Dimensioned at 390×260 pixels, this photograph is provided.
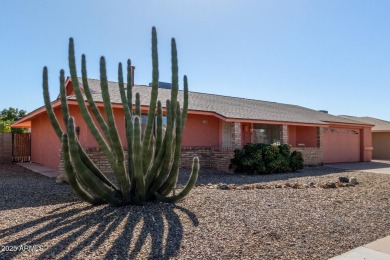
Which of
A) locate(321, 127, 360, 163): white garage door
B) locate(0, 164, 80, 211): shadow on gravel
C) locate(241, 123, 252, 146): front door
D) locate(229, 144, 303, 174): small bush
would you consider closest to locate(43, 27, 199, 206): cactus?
locate(0, 164, 80, 211): shadow on gravel

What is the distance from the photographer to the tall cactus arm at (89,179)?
225 inches

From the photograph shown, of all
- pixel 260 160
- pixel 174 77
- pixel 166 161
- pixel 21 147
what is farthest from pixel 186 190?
pixel 21 147

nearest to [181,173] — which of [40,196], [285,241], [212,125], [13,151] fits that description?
[212,125]

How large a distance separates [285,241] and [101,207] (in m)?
3.67

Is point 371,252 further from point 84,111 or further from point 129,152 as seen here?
point 84,111

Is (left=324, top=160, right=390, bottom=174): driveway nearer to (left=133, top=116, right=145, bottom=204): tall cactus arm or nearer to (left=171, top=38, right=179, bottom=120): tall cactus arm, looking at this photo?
(left=171, top=38, right=179, bottom=120): tall cactus arm

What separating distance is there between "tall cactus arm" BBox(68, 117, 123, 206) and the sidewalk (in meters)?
4.22

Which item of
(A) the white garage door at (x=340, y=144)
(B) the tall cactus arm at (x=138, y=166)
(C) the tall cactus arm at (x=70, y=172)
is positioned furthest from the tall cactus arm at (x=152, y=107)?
(A) the white garage door at (x=340, y=144)

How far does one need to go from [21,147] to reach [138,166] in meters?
16.4

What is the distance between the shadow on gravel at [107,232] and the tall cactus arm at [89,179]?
0.24 metres

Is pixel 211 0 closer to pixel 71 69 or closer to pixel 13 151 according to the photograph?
pixel 71 69

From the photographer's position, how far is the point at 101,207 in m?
6.40

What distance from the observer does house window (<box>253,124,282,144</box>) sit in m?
18.0

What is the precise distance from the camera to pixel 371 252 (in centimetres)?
433
